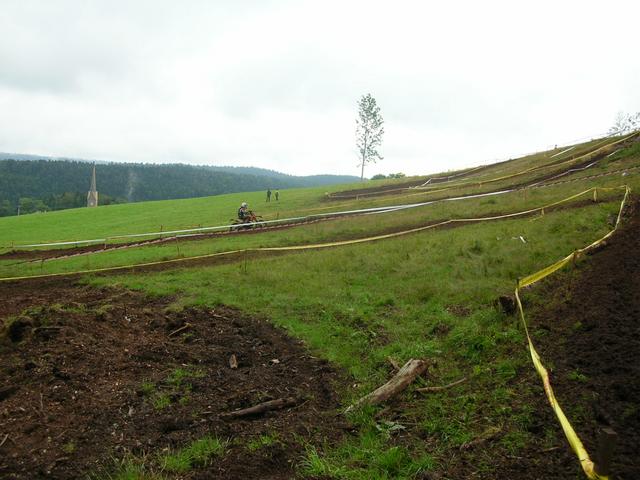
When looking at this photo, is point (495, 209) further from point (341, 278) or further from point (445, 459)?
point (445, 459)

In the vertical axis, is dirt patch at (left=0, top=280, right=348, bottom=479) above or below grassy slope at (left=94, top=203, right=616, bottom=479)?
below

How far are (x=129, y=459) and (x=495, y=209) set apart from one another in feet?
61.5

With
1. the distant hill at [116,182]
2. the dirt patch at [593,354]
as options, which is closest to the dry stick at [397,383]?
the dirt patch at [593,354]

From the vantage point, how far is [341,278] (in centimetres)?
1343

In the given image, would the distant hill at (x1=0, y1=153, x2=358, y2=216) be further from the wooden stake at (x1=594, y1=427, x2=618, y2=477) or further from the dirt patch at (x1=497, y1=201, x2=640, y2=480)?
the wooden stake at (x1=594, y1=427, x2=618, y2=477)

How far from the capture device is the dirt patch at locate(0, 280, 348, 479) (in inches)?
210

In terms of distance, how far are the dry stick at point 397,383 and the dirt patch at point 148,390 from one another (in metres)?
0.54

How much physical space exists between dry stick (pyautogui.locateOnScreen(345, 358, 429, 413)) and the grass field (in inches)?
7.2

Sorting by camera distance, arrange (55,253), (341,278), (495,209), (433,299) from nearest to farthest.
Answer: (433,299), (341,278), (495,209), (55,253)

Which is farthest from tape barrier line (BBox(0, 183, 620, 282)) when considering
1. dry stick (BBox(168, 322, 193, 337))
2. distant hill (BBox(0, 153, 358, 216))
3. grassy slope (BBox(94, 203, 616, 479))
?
distant hill (BBox(0, 153, 358, 216))

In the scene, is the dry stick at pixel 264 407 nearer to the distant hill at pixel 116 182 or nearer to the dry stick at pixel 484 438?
the dry stick at pixel 484 438

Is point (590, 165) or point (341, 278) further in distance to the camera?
point (590, 165)

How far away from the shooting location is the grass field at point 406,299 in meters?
5.23

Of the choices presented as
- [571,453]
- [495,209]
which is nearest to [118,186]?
[495,209]
